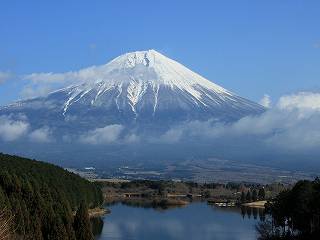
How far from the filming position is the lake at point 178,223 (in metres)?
49.4

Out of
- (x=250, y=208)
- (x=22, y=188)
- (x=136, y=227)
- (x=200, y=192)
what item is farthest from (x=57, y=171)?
(x=200, y=192)

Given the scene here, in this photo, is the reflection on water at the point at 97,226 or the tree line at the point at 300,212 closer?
the tree line at the point at 300,212

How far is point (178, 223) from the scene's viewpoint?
59.0 metres

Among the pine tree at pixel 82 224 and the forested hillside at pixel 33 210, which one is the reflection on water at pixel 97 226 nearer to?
the forested hillside at pixel 33 210

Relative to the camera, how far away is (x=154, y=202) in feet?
283

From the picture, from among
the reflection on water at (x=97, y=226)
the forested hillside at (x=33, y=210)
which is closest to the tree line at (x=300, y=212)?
the forested hillside at (x=33, y=210)

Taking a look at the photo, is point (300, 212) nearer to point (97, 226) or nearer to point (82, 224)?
point (82, 224)

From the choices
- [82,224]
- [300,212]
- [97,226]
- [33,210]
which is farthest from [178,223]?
[33,210]

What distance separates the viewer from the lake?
49.4 meters

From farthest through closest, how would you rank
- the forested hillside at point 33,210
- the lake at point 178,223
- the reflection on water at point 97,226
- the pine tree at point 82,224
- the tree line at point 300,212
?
1. the lake at point 178,223
2. the reflection on water at point 97,226
3. the tree line at point 300,212
4. the pine tree at point 82,224
5. the forested hillside at point 33,210

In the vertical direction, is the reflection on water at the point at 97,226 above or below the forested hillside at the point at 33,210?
below

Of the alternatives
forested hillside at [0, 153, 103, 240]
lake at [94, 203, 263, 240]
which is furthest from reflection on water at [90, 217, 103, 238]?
forested hillside at [0, 153, 103, 240]

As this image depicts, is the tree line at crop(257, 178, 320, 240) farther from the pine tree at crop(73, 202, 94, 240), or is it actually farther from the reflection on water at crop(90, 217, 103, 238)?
the reflection on water at crop(90, 217, 103, 238)

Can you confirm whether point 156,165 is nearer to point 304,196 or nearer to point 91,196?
point 91,196
